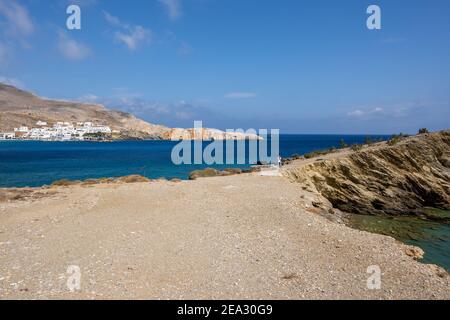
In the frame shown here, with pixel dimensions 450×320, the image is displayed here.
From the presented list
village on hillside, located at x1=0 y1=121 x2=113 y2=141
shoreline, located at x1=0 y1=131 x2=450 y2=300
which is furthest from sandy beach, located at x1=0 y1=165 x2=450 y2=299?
village on hillside, located at x1=0 y1=121 x2=113 y2=141

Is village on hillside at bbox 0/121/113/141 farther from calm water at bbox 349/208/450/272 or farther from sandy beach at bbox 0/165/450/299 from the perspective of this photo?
calm water at bbox 349/208/450/272

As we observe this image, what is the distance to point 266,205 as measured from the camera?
18.4m

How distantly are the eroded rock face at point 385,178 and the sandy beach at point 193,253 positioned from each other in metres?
9.59

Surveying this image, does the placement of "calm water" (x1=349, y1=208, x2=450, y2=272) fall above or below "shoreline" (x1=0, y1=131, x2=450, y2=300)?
below

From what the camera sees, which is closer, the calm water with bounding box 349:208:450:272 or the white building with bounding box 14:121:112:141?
the calm water with bounding box 349:208:450:272

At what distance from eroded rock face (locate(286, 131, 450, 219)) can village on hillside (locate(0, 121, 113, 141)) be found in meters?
166

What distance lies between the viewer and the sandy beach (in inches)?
358

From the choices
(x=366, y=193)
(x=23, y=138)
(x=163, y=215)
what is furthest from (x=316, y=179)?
(x=23, y=138)

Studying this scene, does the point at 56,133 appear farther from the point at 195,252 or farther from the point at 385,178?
the point at 195,252

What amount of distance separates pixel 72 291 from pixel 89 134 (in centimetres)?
19232

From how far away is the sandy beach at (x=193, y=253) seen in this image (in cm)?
909

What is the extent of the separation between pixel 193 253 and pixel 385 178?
23.0 metres
